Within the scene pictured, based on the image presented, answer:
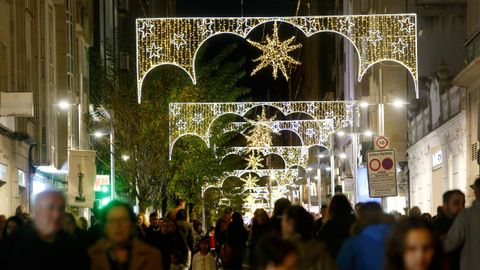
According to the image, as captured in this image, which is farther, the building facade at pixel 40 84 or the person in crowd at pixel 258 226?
the building facade at pixel 40 84

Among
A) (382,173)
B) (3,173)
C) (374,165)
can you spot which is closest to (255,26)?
(374,165)

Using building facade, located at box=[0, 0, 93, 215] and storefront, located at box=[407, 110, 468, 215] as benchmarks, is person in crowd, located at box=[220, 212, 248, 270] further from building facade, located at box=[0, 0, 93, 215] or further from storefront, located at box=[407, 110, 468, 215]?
storefront, located at box=[407, 110, 468, 215]

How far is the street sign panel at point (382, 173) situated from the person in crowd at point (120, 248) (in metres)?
17.0

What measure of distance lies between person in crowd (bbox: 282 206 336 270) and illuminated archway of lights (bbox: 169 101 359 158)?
32.9 meters

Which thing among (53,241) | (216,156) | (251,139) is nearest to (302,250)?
(53,241)

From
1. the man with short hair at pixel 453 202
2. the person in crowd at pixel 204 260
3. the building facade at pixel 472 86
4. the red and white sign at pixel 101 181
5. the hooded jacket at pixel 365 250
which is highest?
the building facade at pixel 472 86

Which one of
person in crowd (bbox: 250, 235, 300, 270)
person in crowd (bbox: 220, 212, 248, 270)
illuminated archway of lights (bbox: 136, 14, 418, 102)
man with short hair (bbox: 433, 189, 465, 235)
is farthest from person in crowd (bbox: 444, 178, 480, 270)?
illuminated archway of lights (bbox: 136, 14, 418, 102)

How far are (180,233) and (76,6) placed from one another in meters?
26.5

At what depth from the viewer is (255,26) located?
2925 centimetres

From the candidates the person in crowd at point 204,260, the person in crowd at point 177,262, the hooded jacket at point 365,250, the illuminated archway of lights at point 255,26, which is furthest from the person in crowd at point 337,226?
the illuminated archway of lights at point 255,26

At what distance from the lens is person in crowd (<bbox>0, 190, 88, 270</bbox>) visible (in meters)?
8.41

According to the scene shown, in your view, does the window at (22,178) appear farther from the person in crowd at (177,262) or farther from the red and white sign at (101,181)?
the person in crowd at (177,262)

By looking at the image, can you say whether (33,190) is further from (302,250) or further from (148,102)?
(302,250)

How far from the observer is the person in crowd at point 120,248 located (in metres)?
8.81
